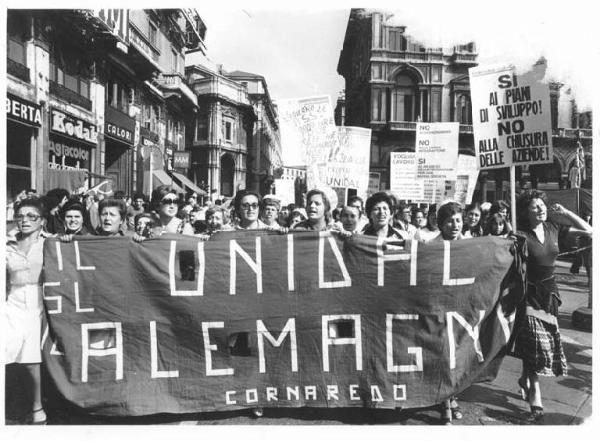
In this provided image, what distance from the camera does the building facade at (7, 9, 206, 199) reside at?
11.5m

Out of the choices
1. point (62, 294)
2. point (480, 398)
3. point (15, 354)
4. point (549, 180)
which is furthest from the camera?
point (549, 180)

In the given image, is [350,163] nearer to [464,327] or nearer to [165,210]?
[165,210]

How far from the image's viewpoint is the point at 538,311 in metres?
3.65

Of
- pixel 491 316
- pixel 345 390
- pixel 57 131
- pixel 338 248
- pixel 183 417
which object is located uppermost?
pixel 57 131

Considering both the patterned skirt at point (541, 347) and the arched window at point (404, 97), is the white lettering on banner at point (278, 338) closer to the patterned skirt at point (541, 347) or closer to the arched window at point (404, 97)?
the patterned skirt at point (541, 347)

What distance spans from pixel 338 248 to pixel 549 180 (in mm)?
31853

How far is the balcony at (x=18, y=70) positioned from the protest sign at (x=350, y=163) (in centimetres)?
821

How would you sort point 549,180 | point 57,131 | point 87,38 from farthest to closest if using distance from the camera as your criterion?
1. point 549,180
2. point 87,38
3. point 57,131

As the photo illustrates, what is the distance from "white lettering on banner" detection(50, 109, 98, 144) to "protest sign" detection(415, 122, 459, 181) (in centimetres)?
1005

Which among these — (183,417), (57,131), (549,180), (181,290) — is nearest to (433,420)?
(183,417)

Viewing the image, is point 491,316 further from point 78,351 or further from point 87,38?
point 87,38

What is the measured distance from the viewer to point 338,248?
3.77 m

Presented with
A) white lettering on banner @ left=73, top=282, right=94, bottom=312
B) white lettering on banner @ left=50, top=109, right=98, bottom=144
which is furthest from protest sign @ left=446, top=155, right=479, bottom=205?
white lettering on banner @ left=50, top=109, right=98, bottom=144

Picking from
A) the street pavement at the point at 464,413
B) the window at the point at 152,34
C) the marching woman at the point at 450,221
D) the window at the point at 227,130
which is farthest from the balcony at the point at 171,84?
the street pavement at the point at 464,413
